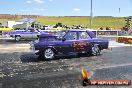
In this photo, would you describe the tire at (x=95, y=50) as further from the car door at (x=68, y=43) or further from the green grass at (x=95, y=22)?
the green grass at (x=95, y=22)

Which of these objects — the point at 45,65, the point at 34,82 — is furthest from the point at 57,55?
the point at 34,82

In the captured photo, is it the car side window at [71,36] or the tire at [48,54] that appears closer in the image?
the tire at [48,54]

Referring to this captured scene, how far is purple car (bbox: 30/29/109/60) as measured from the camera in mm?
15625

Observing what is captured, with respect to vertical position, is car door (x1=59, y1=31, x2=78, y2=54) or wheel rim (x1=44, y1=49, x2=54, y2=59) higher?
car door (x1=59, y1=31, x2=78, y2=54)

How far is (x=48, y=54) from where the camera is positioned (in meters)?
15.6

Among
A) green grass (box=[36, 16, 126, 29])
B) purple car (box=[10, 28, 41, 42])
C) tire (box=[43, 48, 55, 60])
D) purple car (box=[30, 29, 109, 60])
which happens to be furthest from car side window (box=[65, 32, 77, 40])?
green grass (box=[36, 16, 126, 29])

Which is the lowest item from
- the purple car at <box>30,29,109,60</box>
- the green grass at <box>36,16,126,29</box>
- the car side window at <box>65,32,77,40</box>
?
the purple car at <box>30,29,109,60</box>

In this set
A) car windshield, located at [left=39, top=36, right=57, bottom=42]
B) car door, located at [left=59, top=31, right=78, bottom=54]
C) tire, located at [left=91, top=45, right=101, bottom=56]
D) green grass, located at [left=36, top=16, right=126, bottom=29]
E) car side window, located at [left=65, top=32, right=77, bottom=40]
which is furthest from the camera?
green grass, located at [left=36, top=16, right=126, bottom=29]

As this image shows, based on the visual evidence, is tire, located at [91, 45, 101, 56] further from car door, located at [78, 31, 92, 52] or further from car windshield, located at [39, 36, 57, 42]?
car windshield, located at [39, 36, 57, 42]

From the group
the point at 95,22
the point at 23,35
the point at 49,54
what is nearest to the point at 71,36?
the point at 49,54

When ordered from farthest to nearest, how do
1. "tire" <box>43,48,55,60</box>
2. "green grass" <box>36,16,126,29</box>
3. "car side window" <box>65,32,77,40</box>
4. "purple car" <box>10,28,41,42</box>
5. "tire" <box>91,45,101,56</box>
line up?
1. "green grass" <box>36,16,126,29</box>
2. "purple car" <box>10,28,41,42</box>
3. "tire" <box>91,45,101,56</box>
4. "car side window" <box>65,32,77,40</box>
5. "tire" <box>43,48,55,60</box>

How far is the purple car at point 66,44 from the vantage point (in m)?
15.6

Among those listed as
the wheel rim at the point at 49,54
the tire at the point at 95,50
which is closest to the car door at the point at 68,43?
the wheel rim at the point at 49,54

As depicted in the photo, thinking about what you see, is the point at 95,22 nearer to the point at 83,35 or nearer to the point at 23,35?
the point at 23,35
